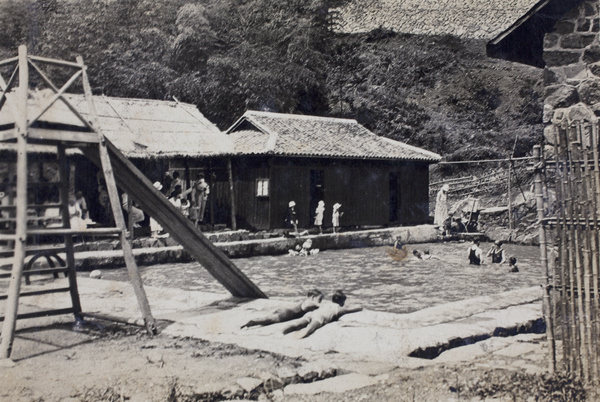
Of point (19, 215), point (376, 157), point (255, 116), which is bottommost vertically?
point (19, 215)

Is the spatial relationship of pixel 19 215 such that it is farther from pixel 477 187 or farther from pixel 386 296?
pixel 477 187

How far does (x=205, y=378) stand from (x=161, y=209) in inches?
75.6

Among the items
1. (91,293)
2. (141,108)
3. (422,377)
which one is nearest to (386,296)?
(91,293)

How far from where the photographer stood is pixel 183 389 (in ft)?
12.2

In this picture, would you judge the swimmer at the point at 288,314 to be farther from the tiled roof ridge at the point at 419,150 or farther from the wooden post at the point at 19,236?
the tiled roof ridge at the point at 419,150

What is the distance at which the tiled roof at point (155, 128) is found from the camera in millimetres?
13023

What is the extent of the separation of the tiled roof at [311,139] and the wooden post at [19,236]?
1104cm

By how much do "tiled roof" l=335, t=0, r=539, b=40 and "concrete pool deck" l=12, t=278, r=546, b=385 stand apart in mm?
6295

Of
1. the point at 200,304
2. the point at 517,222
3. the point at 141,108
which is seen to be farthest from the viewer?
the point at 517,222

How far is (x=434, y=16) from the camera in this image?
12961 mm

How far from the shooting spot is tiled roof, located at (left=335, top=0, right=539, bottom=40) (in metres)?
11.0

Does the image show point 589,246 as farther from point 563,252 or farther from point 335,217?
point 335,217

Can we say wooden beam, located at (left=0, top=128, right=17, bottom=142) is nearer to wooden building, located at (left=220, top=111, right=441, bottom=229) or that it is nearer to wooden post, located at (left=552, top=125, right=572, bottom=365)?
wooden post, located at (left=552, top=125, right=572, bottom=365)

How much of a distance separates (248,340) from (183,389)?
114cm
